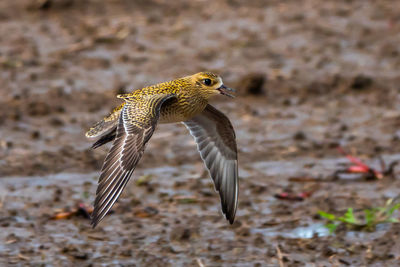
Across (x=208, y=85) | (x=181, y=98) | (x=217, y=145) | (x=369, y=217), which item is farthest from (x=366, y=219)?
(x=181, y=98)

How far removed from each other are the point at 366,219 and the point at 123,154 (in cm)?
237

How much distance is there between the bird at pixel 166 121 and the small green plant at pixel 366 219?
32.2 inches

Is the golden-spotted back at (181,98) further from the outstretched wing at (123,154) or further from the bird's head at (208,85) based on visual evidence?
the outstretched wing at (123,154)

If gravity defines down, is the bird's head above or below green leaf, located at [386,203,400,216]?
above

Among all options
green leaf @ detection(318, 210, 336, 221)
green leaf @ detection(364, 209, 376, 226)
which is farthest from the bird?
green leaf @ detection(364, 209, 376, 226)

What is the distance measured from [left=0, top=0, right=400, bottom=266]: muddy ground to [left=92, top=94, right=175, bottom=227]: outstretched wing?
95 centimetres

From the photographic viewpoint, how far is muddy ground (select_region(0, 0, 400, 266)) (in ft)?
22.8

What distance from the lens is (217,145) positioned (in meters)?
7.38

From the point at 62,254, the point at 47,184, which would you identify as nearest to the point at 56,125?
the point at 47,184

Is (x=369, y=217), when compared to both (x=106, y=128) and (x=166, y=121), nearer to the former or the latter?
(x=166, y=121)

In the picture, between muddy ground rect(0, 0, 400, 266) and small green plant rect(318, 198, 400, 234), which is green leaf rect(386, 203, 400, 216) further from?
muddy ground rect(0, 0, 400, 266)

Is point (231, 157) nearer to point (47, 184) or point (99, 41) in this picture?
point (47, 184)

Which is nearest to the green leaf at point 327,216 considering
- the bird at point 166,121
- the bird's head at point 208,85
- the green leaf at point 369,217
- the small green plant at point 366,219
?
the small green plant at point 366,219

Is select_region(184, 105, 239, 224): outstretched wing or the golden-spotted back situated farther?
select_region(184, 105, 239, 224): outstretched wing
